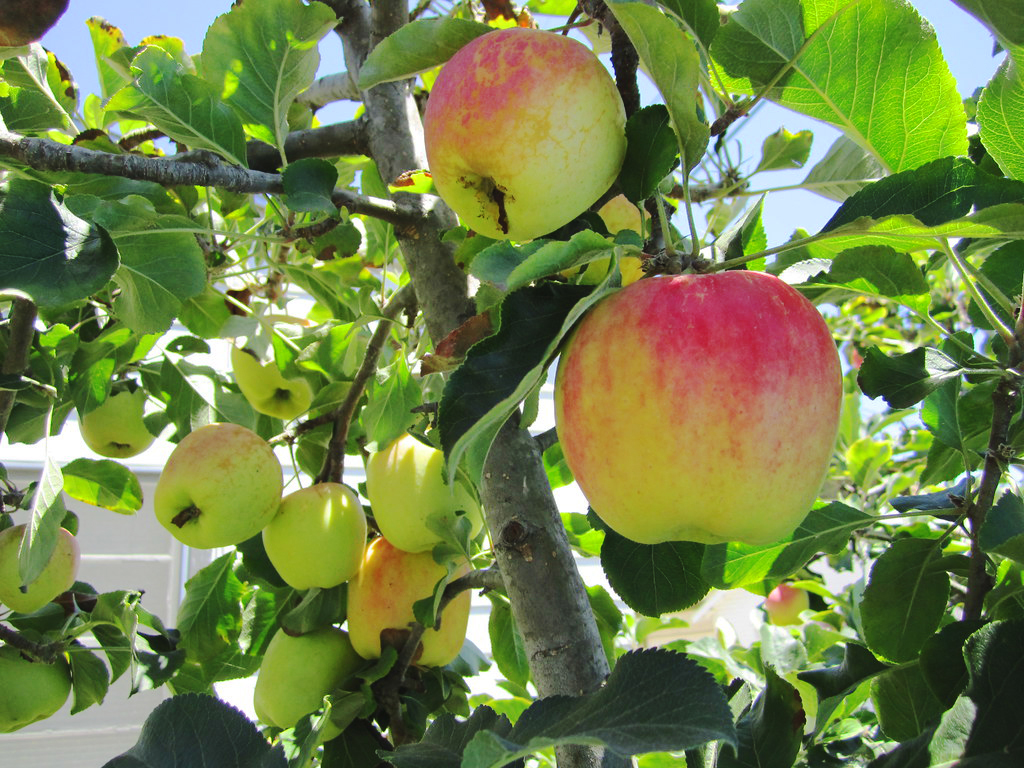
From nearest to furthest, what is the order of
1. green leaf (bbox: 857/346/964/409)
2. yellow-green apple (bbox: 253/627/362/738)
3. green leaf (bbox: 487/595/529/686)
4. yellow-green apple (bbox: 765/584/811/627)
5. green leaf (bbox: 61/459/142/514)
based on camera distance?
green leaf (bbox: 857/346/964/409) → yellow-green apple (bbox: 253/627/362/738) → green leaf (bbox: 487/595/529/686) → green leaf (bbox: 61/459/142/514) → yellow-green apple (bbox: 765/584/811/627)

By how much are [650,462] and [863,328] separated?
284 cm

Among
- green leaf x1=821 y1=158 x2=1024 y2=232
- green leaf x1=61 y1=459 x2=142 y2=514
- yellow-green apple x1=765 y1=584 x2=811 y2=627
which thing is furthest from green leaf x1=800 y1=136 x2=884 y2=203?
yellow-green apple x1=765 y1=584 x2=811 y2=627

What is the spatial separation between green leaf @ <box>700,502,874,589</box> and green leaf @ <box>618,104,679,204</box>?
0.36 metres

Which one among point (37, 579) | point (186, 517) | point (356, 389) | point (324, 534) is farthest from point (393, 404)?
point (37, 579)

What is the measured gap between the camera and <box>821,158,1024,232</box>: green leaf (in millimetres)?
540

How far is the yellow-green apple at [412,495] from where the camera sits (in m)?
1.11

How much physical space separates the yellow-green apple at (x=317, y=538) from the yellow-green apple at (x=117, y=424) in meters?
0.44

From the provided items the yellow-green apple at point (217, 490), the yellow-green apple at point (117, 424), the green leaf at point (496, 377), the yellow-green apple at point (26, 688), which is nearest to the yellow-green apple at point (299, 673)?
the yellow-green apple at point (217, 490)

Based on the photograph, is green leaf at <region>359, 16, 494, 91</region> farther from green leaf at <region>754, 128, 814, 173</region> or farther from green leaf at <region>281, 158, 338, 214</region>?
green leaf at <region>754, 128, 814, 173</region>

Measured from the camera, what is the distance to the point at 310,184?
78cm

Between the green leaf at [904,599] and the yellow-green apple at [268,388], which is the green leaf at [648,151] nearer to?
the green leaf at [904,599]

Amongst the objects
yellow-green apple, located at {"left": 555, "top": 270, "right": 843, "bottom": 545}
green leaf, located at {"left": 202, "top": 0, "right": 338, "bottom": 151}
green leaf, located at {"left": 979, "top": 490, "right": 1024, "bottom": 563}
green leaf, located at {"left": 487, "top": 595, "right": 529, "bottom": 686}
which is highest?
green leaf, located at {"left": 202, "top": 0, "right": 338, "bottom": 151}

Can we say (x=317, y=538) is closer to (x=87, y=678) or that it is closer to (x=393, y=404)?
(x=393, y=404)

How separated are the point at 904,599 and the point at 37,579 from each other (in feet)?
3.55
